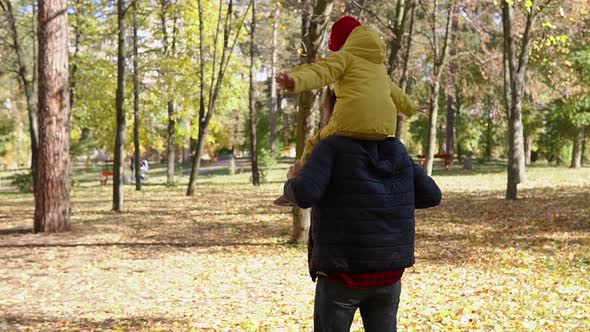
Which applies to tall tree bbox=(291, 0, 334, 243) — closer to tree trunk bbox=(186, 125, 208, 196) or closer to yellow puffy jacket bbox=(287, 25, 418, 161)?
yellow puffy jacket bbox=(287, 25, 418, 161)

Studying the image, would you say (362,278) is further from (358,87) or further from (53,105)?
(53,105)

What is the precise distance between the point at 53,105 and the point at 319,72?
9.24 meters

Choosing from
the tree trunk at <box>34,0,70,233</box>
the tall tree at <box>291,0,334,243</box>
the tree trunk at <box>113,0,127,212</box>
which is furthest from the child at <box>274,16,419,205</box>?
the tree trunk at <box>113,0,127,212</box>

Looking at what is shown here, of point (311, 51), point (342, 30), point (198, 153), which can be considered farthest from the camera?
point (198, 153)

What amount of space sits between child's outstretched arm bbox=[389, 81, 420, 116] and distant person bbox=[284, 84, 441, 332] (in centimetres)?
30

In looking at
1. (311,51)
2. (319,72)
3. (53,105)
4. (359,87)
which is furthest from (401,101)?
(53,105)

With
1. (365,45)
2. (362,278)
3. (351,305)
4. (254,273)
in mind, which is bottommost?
(254,273)

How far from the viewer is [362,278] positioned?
2.52m

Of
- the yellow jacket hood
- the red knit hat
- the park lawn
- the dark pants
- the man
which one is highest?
the red knit hat

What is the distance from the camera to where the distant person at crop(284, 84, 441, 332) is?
2461 millimetres

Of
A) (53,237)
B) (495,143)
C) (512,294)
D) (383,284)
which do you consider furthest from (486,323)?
(495,143)

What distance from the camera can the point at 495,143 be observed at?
138ft

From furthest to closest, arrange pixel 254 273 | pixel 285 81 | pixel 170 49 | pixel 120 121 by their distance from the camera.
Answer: pixel 170 49, pixel 120 121, pixel 254 273, pixel 285 81

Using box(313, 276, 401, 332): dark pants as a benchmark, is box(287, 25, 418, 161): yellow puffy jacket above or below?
above
